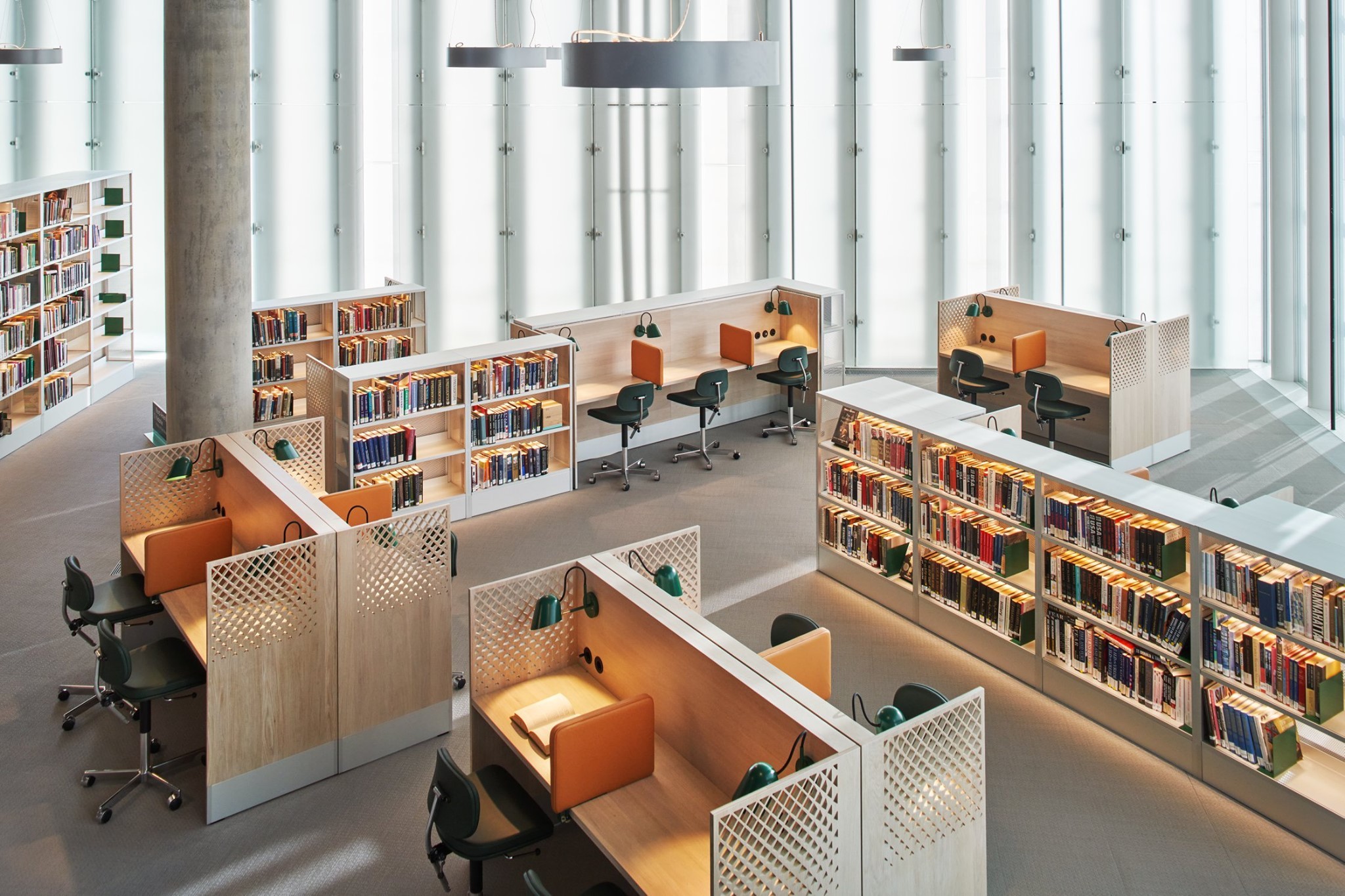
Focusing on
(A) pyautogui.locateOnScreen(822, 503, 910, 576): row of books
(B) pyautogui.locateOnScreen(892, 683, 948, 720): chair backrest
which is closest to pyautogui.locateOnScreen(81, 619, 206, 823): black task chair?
(B) pyautogui.locateOnScreen(892, 683, 948, 720): chair backrest

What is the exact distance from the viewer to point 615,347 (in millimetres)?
9945

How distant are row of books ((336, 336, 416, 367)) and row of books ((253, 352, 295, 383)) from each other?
1.54ft

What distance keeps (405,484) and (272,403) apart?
216 centimetres

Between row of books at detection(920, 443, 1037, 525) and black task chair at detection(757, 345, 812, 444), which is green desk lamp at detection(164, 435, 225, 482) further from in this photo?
black task chair at detection(757, 345, 812, 444)

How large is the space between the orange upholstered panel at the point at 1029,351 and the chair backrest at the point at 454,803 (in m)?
6.69

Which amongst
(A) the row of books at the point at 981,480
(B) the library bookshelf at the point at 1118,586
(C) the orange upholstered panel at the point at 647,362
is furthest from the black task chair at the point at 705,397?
(A) the row of books at the point at 981,480

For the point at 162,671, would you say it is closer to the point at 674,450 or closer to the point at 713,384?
the point at 713,384

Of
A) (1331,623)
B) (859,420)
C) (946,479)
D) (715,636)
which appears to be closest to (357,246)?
(859,420)

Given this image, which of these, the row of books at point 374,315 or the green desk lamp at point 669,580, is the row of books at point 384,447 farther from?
the green desk lamp at point 669,580

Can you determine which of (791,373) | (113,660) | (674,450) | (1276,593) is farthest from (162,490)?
(1276,593)

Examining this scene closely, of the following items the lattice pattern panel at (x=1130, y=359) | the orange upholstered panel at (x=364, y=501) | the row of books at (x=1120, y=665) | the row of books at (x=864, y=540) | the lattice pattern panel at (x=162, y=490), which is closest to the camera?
the row of books at (x=1120, y=665)

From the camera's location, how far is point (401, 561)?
569 centimetres

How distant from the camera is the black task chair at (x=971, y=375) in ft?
33.0

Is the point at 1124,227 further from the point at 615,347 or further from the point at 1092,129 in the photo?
the point at 615,347
